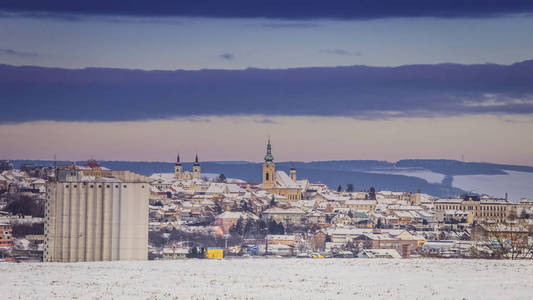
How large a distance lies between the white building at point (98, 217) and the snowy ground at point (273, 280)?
2123cm

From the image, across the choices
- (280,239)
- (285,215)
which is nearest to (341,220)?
(285,215)

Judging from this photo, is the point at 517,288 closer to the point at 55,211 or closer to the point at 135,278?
the point at 135,278

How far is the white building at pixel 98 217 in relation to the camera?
173ft

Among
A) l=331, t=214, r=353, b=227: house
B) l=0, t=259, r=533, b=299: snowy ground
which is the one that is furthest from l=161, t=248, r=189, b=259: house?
l=331, t=214, r=353, b=227: house

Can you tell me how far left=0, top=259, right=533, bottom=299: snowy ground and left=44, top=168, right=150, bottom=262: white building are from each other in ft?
69.7

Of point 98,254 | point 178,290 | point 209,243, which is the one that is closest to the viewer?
point 178,290

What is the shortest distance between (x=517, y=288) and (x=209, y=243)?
92.2 metres

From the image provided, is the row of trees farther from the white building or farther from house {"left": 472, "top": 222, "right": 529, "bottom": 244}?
the white building

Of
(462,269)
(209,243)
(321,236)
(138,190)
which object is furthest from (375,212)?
(462,269)

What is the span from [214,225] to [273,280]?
114 meters

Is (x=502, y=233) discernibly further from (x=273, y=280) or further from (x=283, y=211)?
(x=283, y=211)

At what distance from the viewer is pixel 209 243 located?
116 meters

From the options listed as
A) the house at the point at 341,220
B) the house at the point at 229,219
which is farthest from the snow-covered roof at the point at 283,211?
the house at the point at 229,219

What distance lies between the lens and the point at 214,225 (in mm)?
140875
